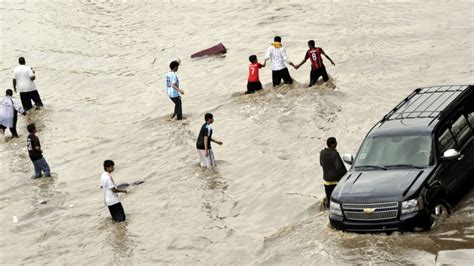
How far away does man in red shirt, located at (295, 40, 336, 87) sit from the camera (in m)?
21.5

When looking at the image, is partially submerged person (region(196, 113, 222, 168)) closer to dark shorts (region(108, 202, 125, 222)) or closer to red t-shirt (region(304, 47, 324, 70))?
dark shorts (region(108, 202, 125, 222))

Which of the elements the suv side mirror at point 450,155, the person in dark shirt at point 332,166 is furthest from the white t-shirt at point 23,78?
the suv side mirror at point 450,155

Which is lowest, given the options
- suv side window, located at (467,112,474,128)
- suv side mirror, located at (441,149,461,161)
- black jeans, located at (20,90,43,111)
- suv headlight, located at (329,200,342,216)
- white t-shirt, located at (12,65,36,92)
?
suv headlight, located at (329,200,342,216)

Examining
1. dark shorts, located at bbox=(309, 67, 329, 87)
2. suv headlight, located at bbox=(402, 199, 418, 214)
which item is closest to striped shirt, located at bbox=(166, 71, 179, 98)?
dark shorts, located at bbox=(309, 67, 329, 87)

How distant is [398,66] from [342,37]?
4507 mm

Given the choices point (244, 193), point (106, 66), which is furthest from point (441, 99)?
point (106, 66)

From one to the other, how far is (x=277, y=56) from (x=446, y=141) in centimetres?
959

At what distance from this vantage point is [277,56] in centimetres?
2233

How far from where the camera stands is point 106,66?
3089 cm

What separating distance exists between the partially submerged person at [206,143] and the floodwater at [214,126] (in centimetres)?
34

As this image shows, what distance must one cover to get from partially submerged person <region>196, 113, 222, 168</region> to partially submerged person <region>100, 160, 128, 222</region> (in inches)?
103

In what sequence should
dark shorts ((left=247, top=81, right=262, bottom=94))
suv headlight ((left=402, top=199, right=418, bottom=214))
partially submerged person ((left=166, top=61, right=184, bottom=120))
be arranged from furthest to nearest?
1. dark shorts ((left=247, top=81, right=262, bottom=94))
2. partially submerged person ((left=166, top=61, right=184, bottom=120))
3. suv headlight ((left=402, top=199, right=418, bottom=214))

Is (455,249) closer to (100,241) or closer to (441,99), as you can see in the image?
(441,99)

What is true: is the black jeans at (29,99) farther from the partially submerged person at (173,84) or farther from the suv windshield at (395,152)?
the suv windshield at (395,152)
